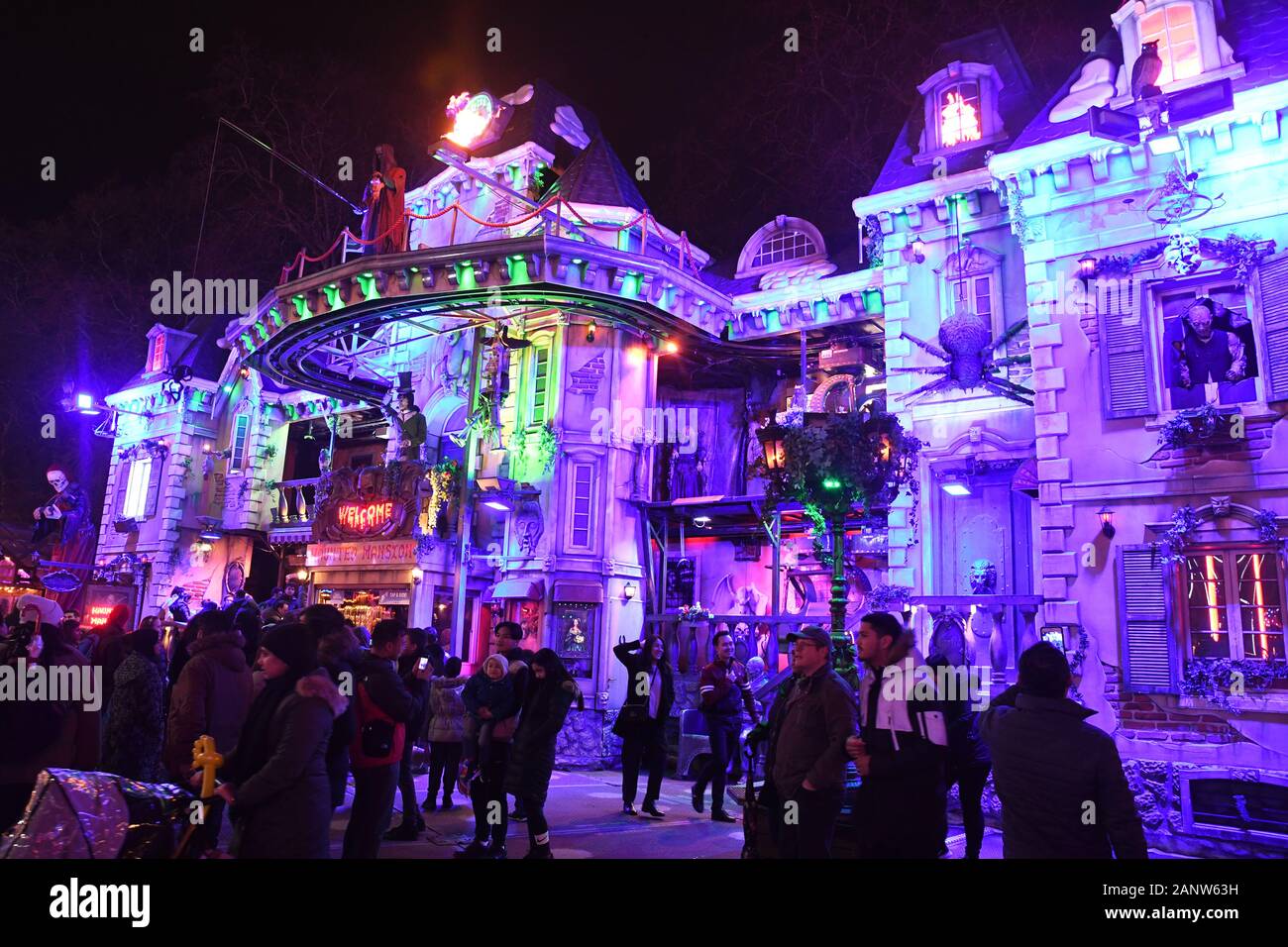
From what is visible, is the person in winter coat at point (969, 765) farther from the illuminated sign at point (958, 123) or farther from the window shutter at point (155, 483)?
the window shutter at point (155, 483)

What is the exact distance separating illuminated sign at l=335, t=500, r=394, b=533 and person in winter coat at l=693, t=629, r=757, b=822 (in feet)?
40.9

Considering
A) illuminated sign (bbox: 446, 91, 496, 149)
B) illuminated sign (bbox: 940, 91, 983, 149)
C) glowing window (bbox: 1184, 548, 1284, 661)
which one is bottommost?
glowing window (bbox: 1184, 548, 1284, 661)

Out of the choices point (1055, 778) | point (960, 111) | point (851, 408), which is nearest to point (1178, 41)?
point (960, 111)

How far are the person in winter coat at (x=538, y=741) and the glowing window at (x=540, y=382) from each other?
1220 centimetres

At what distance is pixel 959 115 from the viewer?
16.2m

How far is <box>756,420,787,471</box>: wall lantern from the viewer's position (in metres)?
10.5

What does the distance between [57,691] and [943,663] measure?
24.2ft

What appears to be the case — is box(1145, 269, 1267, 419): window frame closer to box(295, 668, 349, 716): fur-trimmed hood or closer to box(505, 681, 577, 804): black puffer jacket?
box(505, 681, 577, 804): black puffer jacket

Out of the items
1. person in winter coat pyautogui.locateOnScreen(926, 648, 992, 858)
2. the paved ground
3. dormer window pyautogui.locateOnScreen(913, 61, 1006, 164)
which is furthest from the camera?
dormer window pyautogui.locateOnScreen(913, 61, 1006, 164)

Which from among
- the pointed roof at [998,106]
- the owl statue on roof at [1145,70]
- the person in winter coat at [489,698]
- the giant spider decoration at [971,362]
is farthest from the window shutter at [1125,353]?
the person in winter coat at [489,698]

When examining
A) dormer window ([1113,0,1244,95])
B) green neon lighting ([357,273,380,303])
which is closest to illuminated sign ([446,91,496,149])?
green neon lighting ([357,273,380,303])
